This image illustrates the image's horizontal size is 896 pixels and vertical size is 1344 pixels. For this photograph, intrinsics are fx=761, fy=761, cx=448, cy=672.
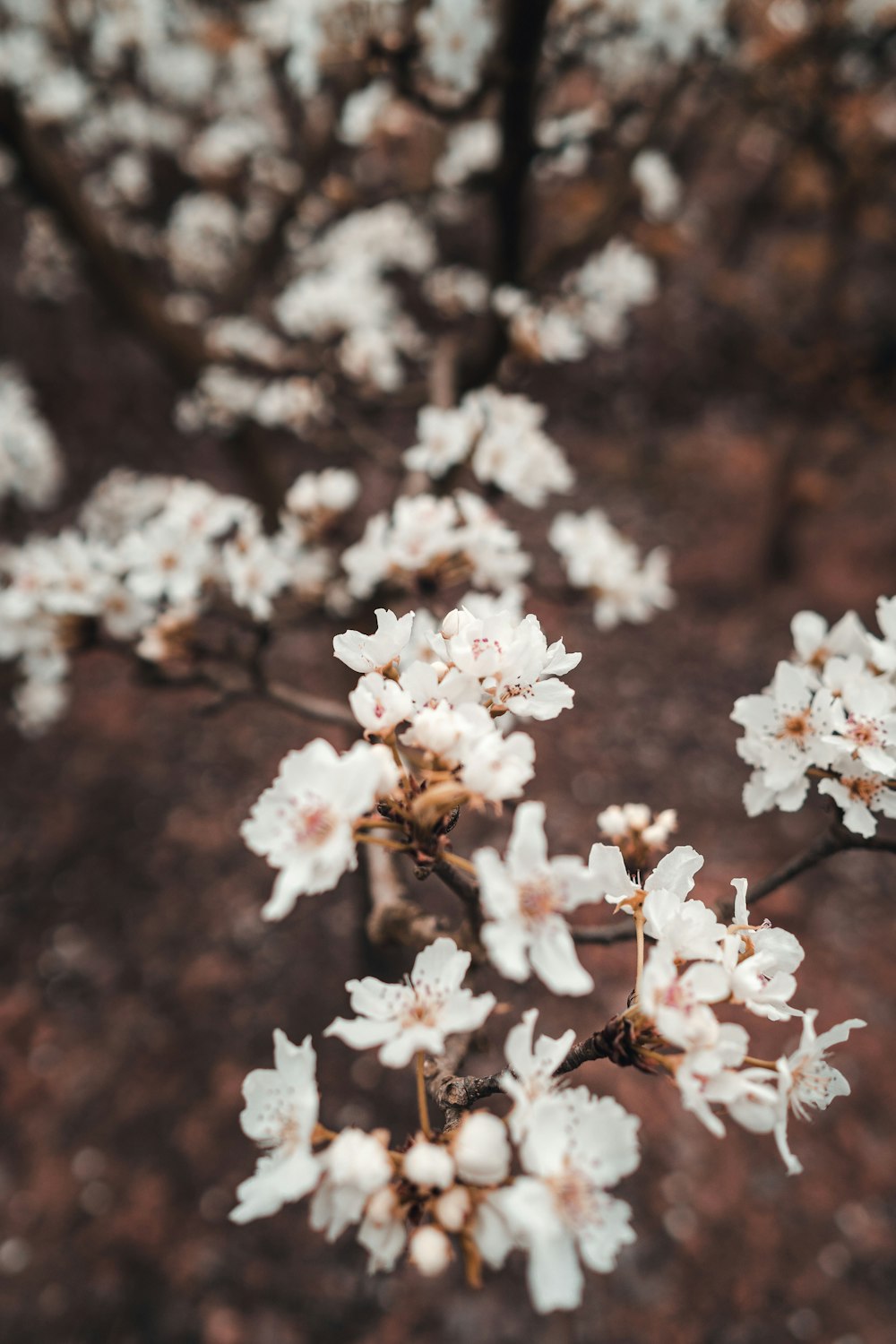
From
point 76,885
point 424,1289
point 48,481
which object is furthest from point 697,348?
point 424,1289

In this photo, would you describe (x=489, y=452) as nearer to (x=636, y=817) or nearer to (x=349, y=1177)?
(x=636, y=817)

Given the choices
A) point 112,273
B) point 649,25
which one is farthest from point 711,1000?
point 112,273

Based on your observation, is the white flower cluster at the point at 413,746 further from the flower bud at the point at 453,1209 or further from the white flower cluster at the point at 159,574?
the white flower cluster at the point at 159,574

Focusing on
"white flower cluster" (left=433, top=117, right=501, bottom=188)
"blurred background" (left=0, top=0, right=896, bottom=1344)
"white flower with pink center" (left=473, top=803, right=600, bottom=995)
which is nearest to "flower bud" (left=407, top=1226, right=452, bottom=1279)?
"white flower with pink center" (left=473, top=803, right=600, bottom=995)

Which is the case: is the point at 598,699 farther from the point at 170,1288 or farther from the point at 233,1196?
the point at 170,1288

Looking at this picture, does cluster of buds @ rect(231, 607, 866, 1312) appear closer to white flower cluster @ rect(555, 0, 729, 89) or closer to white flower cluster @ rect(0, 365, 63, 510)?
white flower cluster @ rect(0, 365, 63, 510)
